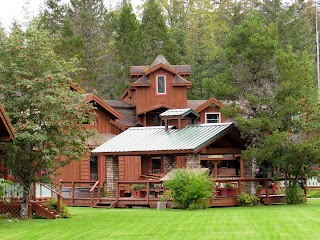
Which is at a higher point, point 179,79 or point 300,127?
point 179,79

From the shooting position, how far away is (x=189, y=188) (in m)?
29.3

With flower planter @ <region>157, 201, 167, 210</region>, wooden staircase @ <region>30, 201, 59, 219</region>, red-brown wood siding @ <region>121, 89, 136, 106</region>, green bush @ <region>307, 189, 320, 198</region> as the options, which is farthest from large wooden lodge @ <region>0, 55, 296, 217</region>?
green bush @ <region>307, 189, 320, 198</region>

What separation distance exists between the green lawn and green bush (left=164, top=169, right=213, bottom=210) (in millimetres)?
2961

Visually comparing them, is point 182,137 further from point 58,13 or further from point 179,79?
point 58,13

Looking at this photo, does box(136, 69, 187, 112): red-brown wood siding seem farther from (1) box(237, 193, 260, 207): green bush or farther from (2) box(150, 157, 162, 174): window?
(1) box(237, 193, 260, 207): green bush

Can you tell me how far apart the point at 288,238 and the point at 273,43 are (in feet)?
58.0

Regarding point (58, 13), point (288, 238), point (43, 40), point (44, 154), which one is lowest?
point (288, 238)

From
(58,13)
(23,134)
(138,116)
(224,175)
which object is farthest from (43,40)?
(58,13)

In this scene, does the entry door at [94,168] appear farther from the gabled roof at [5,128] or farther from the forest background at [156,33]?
the gabled roof at [5,128]

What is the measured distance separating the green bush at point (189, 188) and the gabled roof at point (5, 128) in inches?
362

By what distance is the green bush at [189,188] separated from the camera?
29297mm

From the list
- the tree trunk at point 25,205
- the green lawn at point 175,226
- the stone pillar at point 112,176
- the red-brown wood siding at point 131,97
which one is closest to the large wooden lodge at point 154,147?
the stone pillar at point 112,176

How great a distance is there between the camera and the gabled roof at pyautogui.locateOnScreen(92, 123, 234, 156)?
32.6 m

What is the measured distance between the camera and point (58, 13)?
2660 inches
